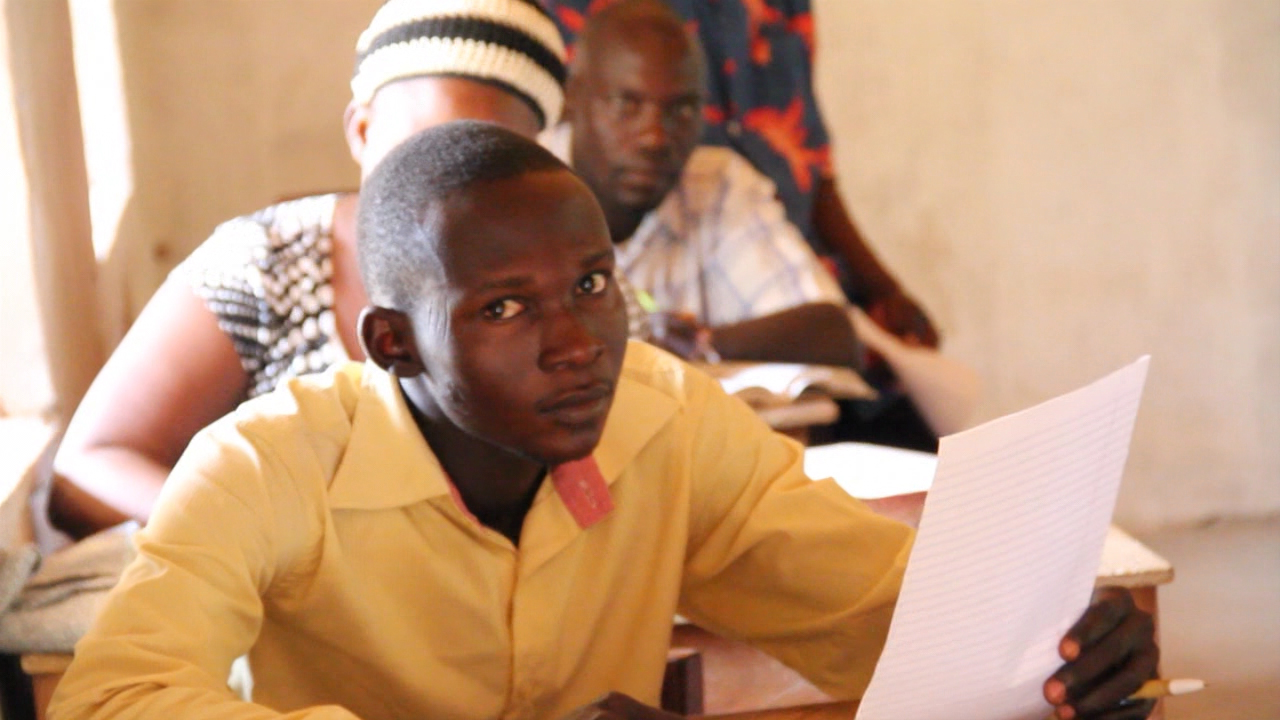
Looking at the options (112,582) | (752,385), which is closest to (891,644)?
(112,582)

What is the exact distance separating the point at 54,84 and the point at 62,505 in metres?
0.70

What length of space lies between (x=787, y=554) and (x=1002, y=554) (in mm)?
379

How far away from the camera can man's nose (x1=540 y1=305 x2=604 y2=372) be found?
1049 millimetres

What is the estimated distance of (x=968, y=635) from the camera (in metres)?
0.85

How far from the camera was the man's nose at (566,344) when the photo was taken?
41.3 inches

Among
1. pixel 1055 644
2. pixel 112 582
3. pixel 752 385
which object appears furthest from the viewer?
pixel 752 385

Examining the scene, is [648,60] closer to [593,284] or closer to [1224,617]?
[593,284]

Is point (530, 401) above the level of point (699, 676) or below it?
above

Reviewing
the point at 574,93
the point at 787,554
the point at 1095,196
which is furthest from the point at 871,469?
the point at 1095,196

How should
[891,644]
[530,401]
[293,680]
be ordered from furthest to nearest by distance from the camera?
[293,680] < [530,401] < [891,644]

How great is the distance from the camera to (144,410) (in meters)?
1.62

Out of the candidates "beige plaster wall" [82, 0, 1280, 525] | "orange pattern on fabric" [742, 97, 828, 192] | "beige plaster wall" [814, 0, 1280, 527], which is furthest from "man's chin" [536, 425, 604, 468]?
"beige plaster wall" [814, 0, 1280, 527]

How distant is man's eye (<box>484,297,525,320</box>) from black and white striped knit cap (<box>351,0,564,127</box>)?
2.39 ft

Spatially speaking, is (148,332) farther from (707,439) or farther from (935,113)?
(935,113)
